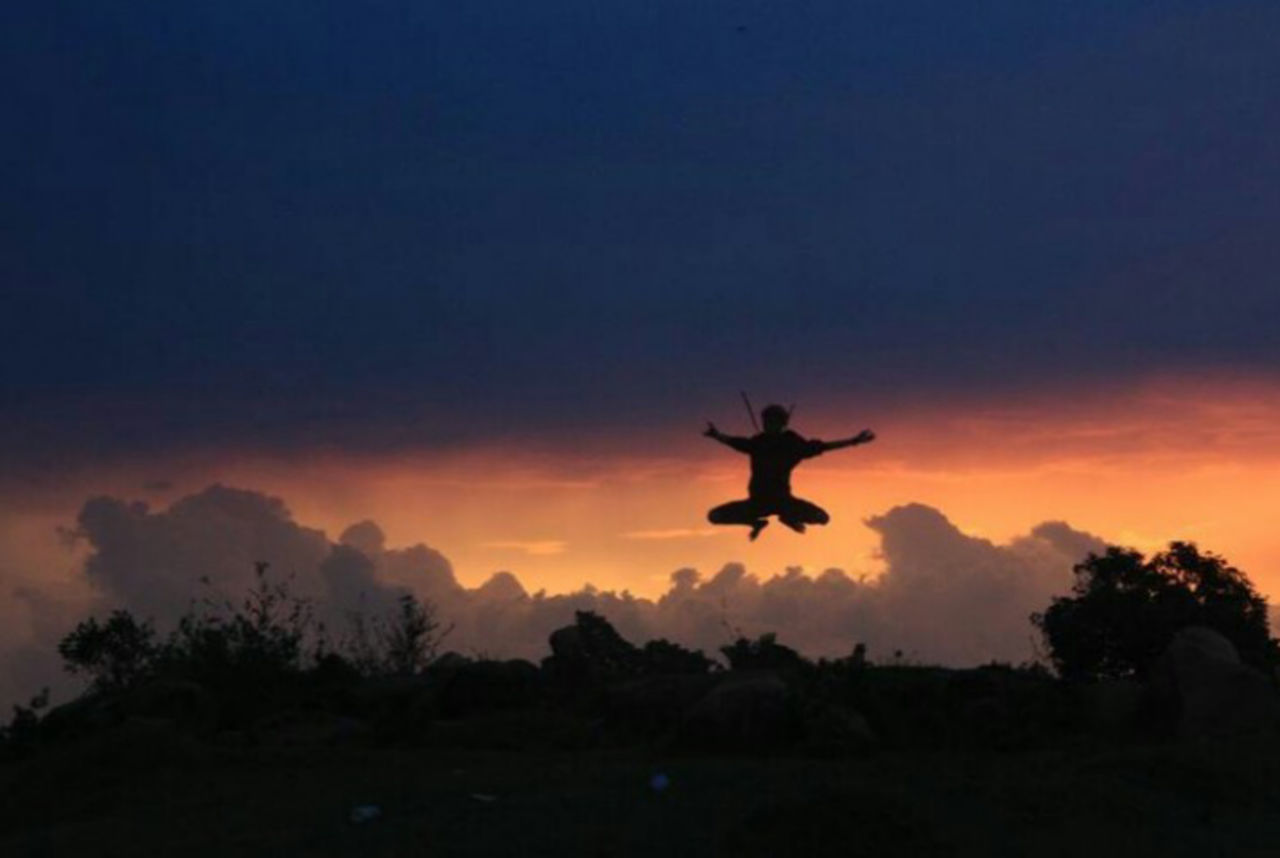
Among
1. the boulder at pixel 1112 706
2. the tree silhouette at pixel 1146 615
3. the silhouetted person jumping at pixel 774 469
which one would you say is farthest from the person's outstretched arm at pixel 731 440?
the tree silhouette at pixel 1146 615

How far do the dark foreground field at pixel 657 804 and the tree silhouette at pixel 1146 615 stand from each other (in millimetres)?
16002

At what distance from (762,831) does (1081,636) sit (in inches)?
881

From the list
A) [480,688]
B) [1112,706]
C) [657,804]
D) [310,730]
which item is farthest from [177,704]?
[1112,706]

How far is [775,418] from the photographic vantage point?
1714 cm

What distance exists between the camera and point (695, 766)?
1572 cm

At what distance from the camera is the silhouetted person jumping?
17.1 metres

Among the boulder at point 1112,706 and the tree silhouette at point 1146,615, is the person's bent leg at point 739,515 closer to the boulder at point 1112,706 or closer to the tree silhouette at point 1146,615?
the boulder at point 1112,706

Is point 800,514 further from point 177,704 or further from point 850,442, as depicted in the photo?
point 177,704

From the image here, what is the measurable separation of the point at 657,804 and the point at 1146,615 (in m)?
22.0

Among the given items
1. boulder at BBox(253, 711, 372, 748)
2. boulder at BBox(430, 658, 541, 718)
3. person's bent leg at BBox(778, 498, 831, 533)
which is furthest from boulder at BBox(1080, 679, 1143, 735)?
boulder at BBox(253, 711, 372, 748)

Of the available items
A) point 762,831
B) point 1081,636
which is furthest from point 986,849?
point 1081,636

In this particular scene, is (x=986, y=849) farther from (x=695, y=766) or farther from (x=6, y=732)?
(x=6, y=732)

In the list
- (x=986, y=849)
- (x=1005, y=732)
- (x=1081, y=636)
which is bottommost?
(x=986, y=849)

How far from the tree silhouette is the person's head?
18158 mm
